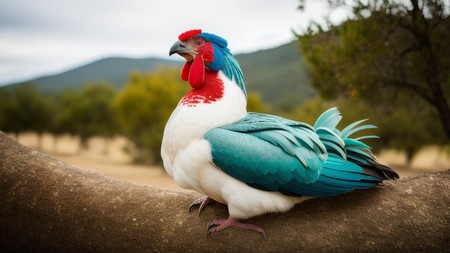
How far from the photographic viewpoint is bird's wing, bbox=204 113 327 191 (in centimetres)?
267

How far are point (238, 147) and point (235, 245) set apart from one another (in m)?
0.72

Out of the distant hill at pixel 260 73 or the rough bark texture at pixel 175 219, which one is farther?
the distant hill at pixel 260 73

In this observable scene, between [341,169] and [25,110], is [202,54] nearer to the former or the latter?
[341,169]

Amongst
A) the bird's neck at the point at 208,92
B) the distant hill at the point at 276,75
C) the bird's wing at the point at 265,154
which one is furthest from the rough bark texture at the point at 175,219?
the distant hill at the point at 276,75

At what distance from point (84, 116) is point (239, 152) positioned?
35.3 m

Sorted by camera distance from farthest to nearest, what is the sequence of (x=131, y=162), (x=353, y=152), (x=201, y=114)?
(x=131, y=162)
(x=353, y=152)
(x=201, y=114)

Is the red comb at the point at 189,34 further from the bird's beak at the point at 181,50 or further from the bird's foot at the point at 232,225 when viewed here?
the bird's foot at the point at 232,225

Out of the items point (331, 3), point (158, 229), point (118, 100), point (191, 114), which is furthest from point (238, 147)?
point (118, 100)

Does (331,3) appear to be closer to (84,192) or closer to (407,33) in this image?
(407,33)

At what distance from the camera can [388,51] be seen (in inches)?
308

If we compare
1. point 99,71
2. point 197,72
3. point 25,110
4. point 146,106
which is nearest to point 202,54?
point 197,72

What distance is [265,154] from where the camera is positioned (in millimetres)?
2705

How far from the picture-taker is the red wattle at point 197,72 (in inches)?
114

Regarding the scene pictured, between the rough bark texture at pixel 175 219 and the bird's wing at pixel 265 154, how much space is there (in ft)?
1.44
